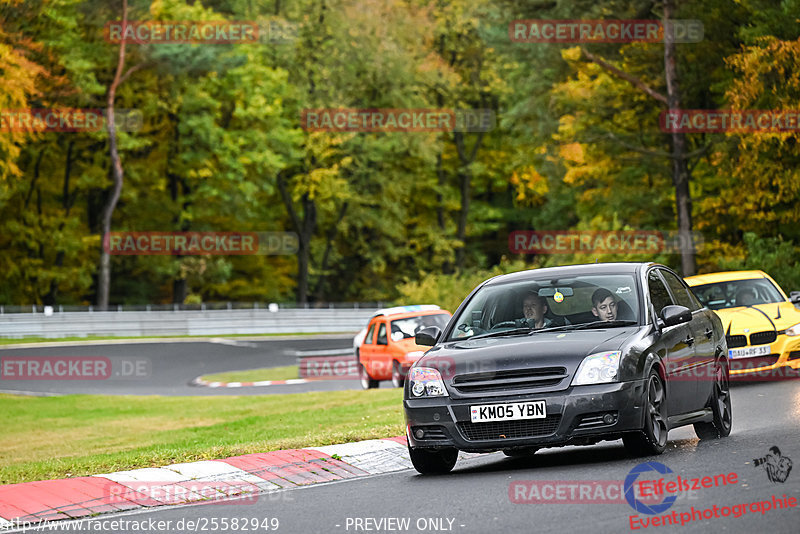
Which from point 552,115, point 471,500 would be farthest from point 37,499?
point 552,115

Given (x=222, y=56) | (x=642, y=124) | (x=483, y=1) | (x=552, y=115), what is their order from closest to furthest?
(x=642, y=124), (x=552, y=115), (x=222, y=56), (x=483, y=1)

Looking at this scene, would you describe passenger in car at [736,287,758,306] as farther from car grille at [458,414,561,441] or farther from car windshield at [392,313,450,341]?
car grille at [458,414,561,441]

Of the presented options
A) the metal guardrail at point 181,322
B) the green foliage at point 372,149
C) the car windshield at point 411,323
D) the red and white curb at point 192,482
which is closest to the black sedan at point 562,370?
the red and white curb at point 192,482

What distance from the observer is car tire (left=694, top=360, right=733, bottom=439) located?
1119 centimetres

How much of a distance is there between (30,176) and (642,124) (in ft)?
105

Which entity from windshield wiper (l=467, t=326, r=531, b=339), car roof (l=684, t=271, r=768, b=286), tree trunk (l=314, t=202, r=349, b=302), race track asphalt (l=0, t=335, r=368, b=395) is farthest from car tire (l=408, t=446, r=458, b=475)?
tree trunk (l=314, t=202, r=349, b=302)

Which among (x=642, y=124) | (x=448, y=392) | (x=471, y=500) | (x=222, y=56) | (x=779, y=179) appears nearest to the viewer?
(x=471, y=500)

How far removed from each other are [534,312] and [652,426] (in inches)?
59.1

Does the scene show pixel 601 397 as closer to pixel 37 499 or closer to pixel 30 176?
pixel 37 499

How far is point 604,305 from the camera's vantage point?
34.0 ft

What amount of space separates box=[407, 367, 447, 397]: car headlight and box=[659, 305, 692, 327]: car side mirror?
6.64 ft

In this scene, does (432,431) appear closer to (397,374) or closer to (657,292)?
(657,292)

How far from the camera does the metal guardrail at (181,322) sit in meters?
48.8

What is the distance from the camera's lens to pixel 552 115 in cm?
4606
